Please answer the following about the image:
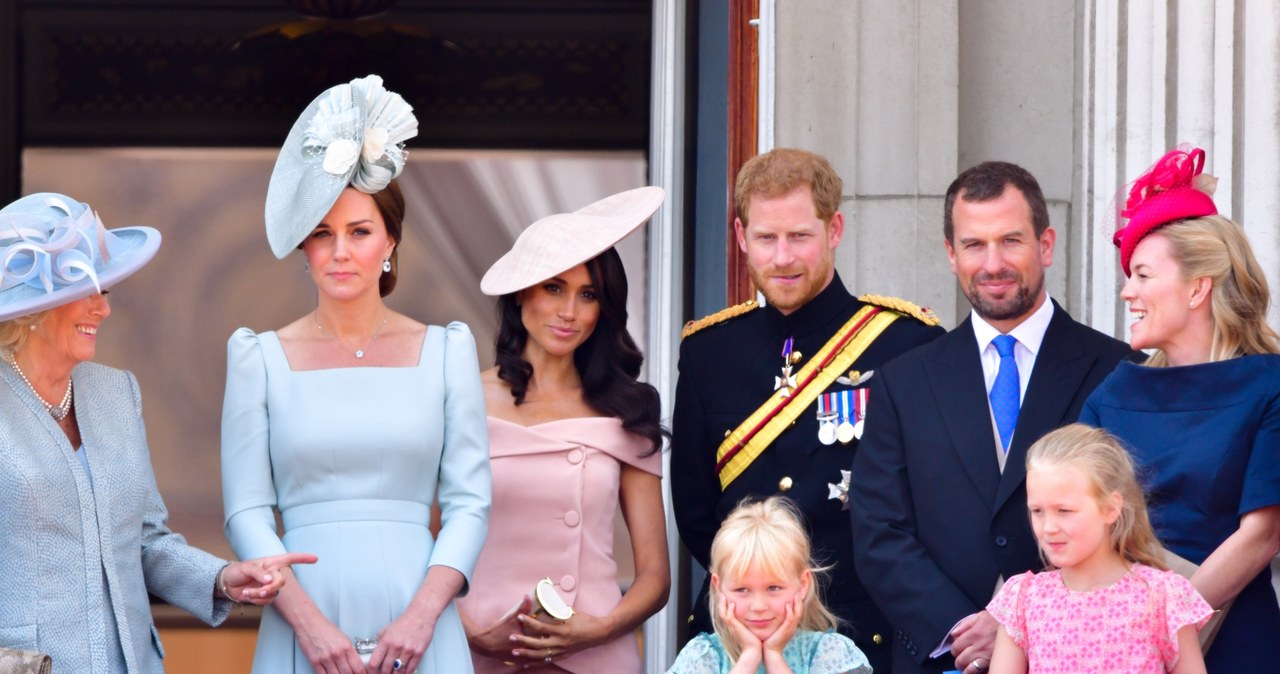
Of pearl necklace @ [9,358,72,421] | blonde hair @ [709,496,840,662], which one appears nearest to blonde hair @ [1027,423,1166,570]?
blonde hair @ [709,496,840,662]

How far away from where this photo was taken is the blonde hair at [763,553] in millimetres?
3629

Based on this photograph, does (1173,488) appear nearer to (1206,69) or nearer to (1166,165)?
(1166,165)

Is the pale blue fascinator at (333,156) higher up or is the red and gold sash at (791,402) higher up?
the pale blue fascinator at (333,156)

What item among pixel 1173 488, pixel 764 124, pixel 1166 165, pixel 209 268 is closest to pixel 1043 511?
pixel 1173 488

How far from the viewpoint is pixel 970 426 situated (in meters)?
3.88

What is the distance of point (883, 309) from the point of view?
4.39 meters

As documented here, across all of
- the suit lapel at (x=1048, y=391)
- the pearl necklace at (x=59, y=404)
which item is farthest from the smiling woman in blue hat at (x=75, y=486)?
the suit lapel at (x=1048, y=391)

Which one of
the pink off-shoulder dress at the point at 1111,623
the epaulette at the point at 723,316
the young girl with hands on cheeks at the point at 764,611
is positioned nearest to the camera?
the pink off-shoulder dress at the point at 1111,623

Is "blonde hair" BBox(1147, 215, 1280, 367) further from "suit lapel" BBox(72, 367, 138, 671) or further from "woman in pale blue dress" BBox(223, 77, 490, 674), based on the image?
"suit lapel" BBox(72, 367, 138, 671)

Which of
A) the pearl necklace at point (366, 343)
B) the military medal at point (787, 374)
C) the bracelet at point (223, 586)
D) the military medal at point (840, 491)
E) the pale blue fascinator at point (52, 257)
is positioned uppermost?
the pale blue fascinator at point (52, 257)

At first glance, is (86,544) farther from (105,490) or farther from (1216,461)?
(1216,461)

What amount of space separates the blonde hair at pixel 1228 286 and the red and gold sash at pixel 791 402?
840mm

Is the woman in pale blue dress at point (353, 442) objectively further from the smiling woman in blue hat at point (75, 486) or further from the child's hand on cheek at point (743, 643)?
the child's hand on cheek at point (743, 643)

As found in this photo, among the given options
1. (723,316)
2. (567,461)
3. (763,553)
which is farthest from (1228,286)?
(567,461)
